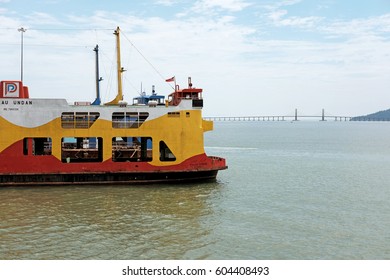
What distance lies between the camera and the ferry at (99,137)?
22.5 meters

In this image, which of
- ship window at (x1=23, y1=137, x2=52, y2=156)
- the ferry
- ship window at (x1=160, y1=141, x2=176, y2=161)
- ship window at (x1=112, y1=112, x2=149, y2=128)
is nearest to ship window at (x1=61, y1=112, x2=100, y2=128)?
the ferry

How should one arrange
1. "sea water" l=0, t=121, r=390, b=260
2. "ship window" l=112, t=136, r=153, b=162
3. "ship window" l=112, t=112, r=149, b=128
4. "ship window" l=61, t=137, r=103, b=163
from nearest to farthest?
1. "sea water" l=0, t=121, r=390, b=260
2. "ship window" l=112, t=112, r=149, b=128
3. "ship window" l=61, t=137, r=103, b=163
4. "ship window" l=112, t=136, r=153, b=162

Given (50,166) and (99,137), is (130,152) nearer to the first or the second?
(99,137)

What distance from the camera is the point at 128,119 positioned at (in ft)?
78.7

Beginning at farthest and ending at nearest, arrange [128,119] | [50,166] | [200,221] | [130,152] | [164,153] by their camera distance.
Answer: [130,152] < [164,153] < [128,119] < [50,166] < [200,221]

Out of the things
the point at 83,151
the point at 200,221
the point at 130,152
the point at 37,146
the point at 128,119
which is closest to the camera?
the point at 200,221

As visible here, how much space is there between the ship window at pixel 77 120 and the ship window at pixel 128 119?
1142mm

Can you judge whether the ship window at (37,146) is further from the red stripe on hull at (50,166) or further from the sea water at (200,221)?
the sea water at (200,221)

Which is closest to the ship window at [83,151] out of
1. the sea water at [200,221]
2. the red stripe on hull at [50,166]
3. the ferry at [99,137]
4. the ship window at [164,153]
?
the ferry at [99,137]

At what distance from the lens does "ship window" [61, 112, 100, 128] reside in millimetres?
22953

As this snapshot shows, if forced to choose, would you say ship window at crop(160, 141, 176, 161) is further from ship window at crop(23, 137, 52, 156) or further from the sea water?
ship window at crop(23, 137, 52, 156)

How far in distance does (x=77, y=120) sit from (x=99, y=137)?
5.38 ft

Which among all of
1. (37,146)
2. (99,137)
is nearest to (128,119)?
(99,137)
